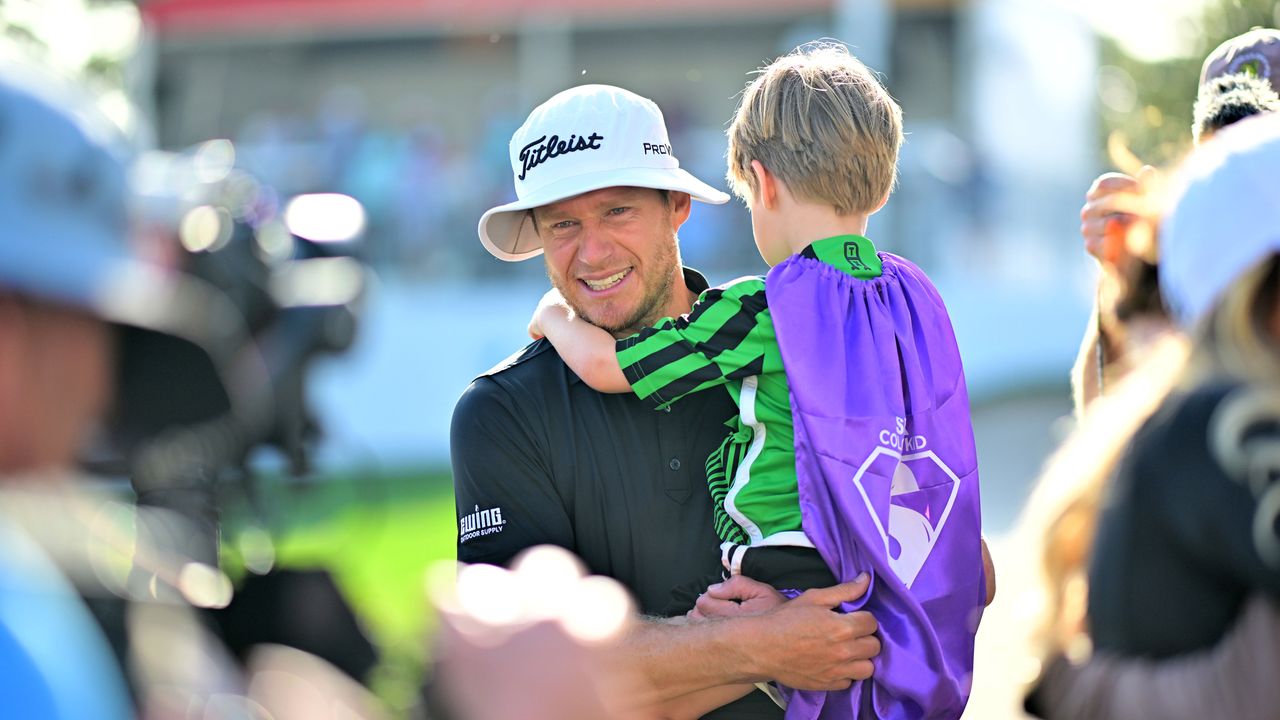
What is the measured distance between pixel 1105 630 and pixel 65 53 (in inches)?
241

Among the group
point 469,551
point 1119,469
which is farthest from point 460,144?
point 1119,469

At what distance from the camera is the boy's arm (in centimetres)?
313

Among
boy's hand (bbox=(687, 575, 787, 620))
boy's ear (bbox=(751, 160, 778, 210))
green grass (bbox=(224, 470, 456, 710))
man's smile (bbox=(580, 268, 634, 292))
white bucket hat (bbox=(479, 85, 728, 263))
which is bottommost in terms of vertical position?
green grass (bbox=(224, 470, 456, 710))

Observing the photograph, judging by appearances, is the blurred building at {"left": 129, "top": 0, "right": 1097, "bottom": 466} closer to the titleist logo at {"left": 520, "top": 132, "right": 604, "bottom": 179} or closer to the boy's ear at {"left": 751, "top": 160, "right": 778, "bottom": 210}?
the titleist logo at {"left": 520, "top": 132, "right": 604, "bottom": 179}

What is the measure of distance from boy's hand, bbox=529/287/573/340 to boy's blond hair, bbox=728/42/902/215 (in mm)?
550

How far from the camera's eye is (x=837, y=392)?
9.57ft

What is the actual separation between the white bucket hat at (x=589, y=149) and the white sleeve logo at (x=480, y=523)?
0.72m

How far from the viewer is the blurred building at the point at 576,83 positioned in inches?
667

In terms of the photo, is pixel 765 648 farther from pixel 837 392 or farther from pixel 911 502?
pixel 837 392

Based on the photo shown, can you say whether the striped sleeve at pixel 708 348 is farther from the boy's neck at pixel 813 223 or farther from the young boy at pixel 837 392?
the boy's neck at pixel 813 223

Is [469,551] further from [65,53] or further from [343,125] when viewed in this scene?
[343,125]

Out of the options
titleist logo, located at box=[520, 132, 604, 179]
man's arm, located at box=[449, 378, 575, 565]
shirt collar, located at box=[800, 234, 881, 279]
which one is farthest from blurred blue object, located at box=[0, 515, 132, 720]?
titleist logo, located at box=[520, 132, 604, 179]

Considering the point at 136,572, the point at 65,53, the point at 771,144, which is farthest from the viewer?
the point at 65,53

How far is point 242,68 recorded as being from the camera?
25672mm
